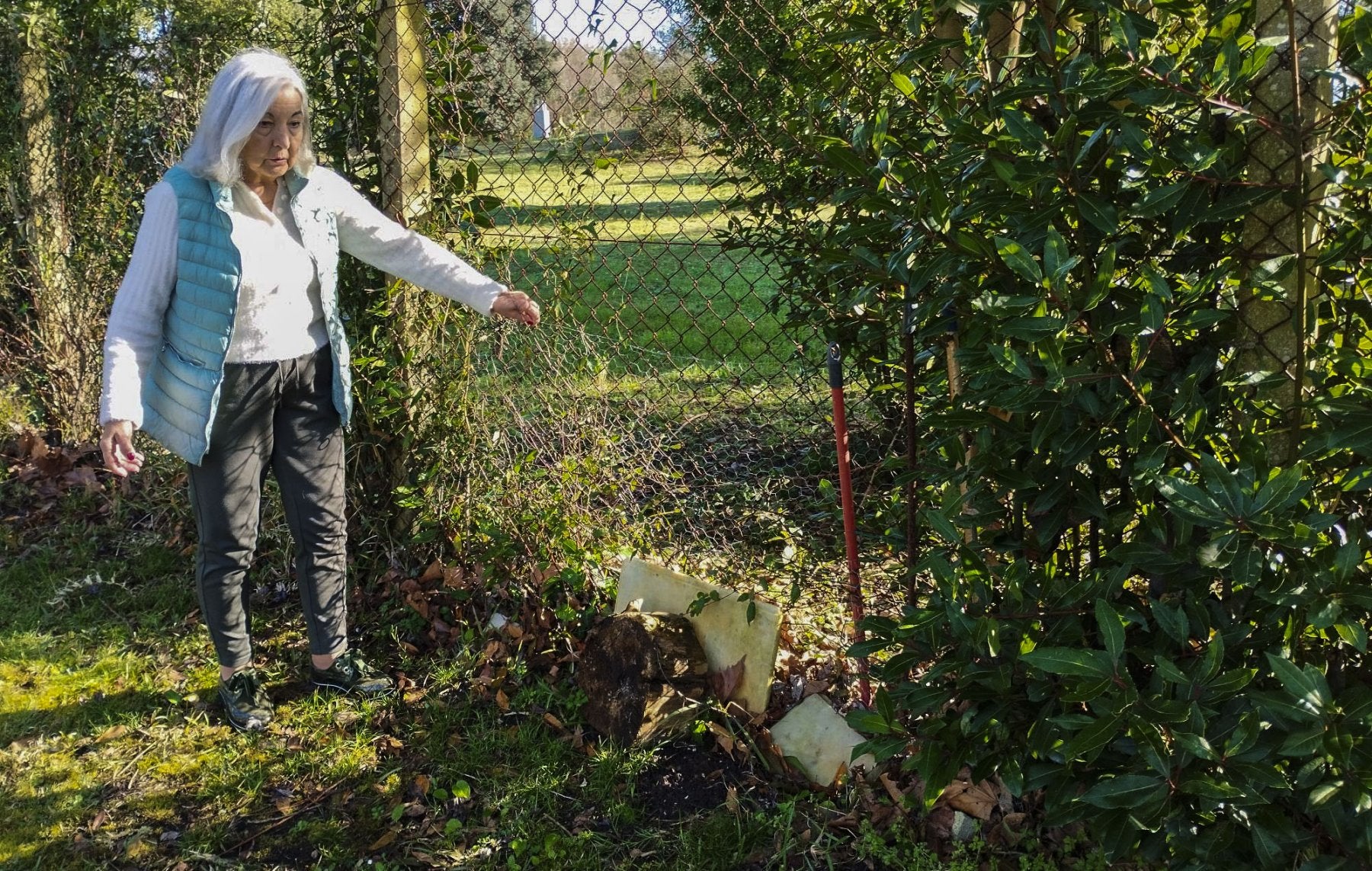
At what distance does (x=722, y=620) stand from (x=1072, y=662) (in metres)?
1.47

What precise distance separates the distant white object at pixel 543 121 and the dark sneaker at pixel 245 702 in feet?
6.68

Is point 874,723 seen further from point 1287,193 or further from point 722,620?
point 1287,193

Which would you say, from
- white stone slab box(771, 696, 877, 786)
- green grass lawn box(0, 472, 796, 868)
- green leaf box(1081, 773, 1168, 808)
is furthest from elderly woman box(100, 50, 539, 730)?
green leaf box(1081, 773, 1168, 808)

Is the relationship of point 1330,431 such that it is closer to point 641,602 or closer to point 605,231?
point 641,602

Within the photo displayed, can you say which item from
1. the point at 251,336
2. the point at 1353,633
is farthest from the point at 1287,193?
the point at 251,336

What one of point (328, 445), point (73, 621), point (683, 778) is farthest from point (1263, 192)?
point (73, 621)

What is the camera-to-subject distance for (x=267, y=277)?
2.92 meters

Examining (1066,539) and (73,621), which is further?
(73,621)

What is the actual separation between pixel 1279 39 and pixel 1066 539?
103 centimetres

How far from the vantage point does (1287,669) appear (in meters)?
1.63

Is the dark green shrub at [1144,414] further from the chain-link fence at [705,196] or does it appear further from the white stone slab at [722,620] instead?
the white stone slab at [722,620]

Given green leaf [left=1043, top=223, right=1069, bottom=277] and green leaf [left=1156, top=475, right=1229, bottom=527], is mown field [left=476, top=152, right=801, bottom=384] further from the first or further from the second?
green leaf [left=1156, top=475, right=1229, bottom=527]

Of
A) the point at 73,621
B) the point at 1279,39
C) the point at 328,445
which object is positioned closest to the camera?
the point at 1279,39

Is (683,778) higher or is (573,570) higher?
(573,570)
